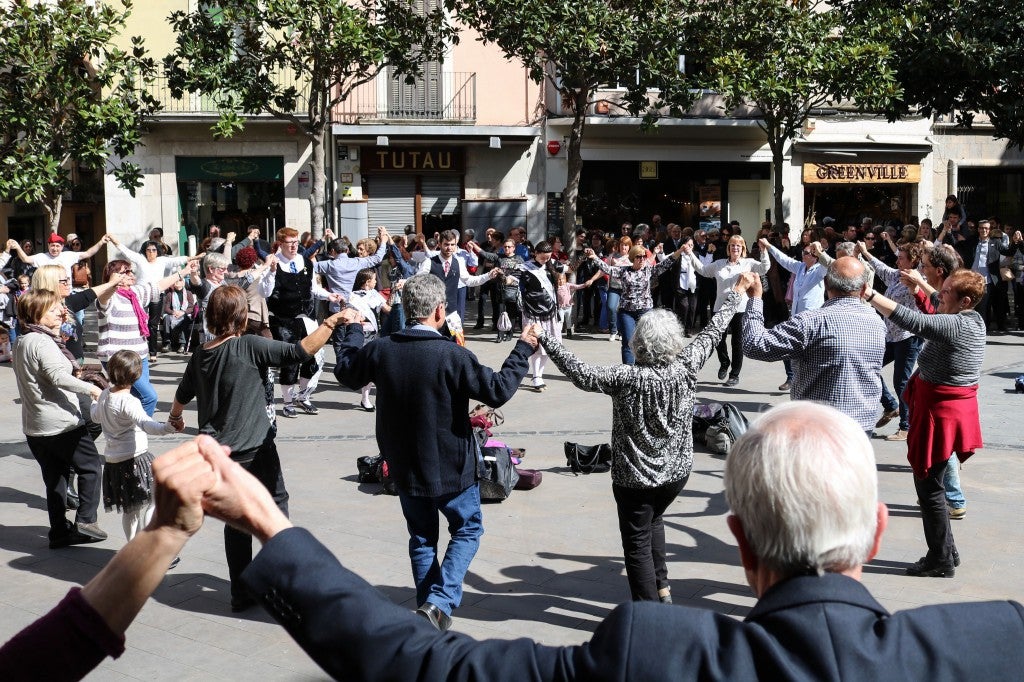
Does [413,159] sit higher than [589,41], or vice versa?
[589,41]

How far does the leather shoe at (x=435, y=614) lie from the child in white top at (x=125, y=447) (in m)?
2.05

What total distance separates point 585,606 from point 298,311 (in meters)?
6.88

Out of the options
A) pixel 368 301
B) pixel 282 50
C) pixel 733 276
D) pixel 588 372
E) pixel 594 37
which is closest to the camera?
pixel 588 372

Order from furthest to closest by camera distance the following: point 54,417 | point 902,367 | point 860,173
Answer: point 860,173 → point 902,367 → point 54,417

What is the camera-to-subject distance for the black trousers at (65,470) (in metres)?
7.38

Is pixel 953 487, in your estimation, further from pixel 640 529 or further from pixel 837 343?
pixel 640 529

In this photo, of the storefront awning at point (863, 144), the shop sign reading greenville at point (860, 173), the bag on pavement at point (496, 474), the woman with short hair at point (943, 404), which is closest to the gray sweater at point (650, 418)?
the woman with short hair at point (943, 404)

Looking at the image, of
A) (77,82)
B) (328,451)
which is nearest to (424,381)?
(328,451)

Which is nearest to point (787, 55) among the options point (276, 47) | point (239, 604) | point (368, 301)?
point (276, 47)

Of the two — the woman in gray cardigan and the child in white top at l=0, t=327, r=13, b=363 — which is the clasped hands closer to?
the woman in gray cardigan

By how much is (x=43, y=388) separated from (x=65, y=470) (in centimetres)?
58

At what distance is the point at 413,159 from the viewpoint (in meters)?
26.2

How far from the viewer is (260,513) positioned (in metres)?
1.96

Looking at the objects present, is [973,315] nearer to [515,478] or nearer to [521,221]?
[515,478]
